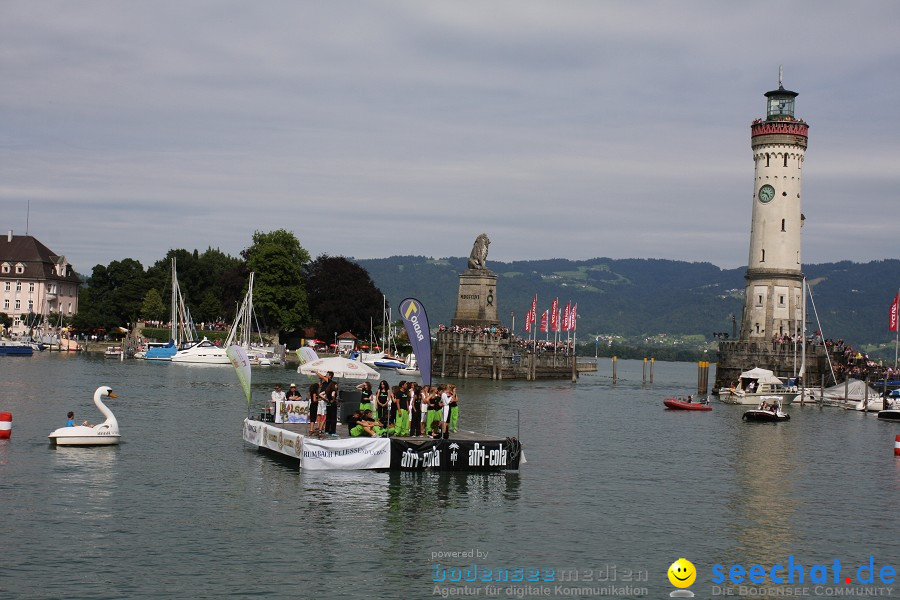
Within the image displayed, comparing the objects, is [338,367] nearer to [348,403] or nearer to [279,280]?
[348,403]

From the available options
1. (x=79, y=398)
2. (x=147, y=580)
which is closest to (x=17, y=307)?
(x=79, y=398)

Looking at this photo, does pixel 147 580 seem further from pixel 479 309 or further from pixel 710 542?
Result: pixel 479 309

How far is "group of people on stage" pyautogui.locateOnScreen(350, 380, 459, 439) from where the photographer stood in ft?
111

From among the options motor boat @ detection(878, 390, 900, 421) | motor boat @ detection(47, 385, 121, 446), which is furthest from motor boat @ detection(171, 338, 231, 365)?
motor boat @ detection(47, 385, 121, 446)

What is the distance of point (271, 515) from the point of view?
2716cm

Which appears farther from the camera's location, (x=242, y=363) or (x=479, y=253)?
(x=479, y=253)

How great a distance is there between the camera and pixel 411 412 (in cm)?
3431

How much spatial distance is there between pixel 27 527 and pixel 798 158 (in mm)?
81363

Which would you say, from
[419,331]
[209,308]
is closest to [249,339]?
[209,308]

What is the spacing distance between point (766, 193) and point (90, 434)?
69782 mm

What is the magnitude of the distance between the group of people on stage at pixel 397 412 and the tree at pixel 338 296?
102 metres

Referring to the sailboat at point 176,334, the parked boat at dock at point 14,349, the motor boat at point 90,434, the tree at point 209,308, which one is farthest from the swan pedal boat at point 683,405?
the tree at point 209,308

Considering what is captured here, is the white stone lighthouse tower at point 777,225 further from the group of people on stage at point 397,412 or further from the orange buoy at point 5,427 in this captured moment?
the orange buoy at point 5,427

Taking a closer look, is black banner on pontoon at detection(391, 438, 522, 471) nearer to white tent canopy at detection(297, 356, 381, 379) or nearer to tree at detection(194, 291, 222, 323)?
white tent canopy at detection(297, 356, 381, 379)
